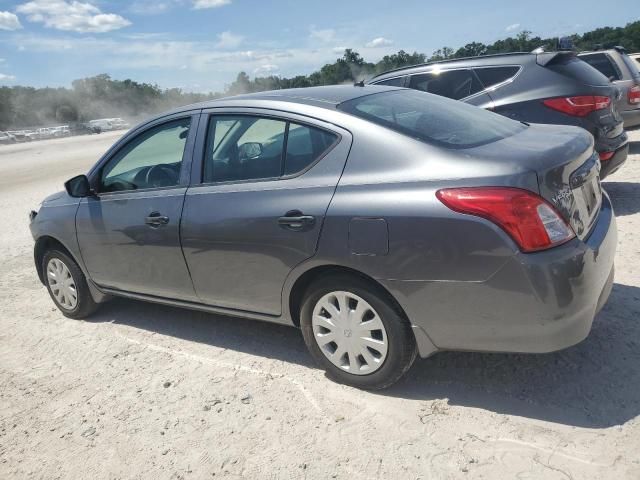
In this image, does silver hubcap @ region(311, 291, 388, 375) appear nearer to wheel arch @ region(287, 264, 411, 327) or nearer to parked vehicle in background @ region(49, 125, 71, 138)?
→ wheel arch @ region(287, 264, 411, 327)

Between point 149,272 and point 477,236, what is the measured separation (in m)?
2.49

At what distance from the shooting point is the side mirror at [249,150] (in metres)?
3.65

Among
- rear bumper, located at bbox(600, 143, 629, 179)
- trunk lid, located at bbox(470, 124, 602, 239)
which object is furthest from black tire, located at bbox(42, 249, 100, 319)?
rear bumper, located at bbox(600, 143, 629, 179)

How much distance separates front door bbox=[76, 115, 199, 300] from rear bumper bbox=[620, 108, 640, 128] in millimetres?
7603

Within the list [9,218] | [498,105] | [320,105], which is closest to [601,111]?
[498,105]

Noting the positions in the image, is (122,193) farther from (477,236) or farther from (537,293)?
(537,293)

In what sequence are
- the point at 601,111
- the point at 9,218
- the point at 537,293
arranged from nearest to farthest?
the point at 537,293
the point at 601,111
the point at 9,218

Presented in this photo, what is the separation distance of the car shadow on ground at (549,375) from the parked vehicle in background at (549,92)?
2.39 meters

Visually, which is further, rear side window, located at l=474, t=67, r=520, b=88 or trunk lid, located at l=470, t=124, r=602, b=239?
rear side window, located at l=474, t=67, r=520, b=88

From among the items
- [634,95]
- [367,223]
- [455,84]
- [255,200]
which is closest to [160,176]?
[255,200]

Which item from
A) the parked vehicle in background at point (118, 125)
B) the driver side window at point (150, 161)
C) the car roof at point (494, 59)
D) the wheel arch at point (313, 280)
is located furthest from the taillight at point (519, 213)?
the parked vehicle in background at point (118, 125)

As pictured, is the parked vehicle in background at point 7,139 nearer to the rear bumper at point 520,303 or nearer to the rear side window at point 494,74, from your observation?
the rear side window at point 494,74

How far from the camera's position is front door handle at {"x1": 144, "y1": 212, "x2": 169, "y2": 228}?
3914 millimetres

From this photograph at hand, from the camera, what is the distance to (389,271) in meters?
2.92
